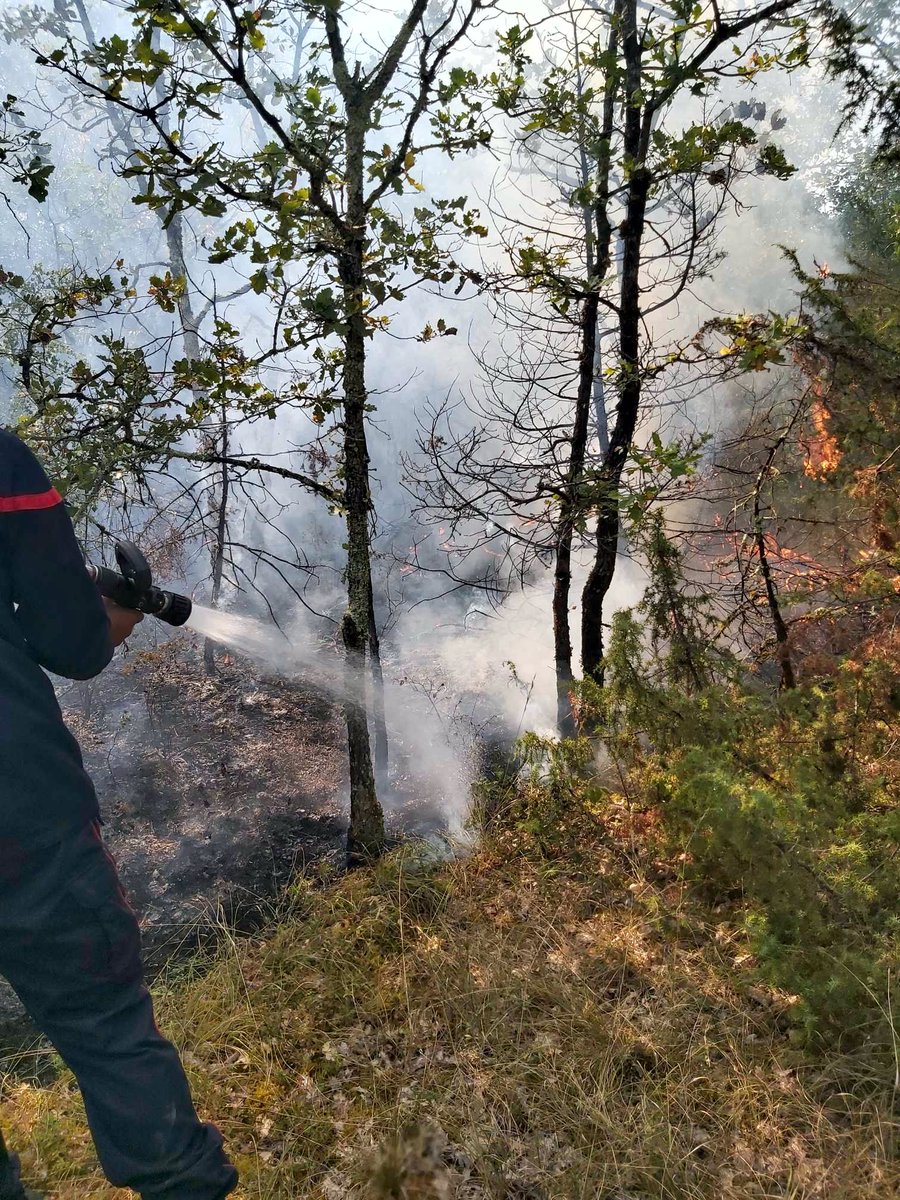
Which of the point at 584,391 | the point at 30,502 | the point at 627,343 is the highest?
the point at 584,391

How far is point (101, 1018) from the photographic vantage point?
2.06 meters

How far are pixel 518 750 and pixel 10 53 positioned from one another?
5093 centimetres

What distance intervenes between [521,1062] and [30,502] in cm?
256

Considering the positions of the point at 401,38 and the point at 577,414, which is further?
the point at 577,414

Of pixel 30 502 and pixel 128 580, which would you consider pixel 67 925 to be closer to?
pixel 128 580

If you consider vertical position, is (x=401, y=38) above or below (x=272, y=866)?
above

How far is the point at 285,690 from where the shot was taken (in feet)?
41.6

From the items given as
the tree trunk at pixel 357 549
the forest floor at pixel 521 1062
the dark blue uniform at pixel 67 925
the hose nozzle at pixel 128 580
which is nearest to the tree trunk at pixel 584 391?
the tree trunk at pixel 357 549

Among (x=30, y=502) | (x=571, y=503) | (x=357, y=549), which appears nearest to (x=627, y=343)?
(x=571, y=503)

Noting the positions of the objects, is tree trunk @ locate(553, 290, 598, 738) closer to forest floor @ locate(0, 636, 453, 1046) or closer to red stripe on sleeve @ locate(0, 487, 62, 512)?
forest floor @ locate(0, 636, 453, 1046)

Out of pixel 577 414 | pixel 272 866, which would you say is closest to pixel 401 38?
pixel 577 414

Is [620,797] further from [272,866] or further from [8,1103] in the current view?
[272,866]

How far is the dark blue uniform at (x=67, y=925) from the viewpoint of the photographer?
2.02 metres

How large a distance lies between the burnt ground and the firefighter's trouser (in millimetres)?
3801
